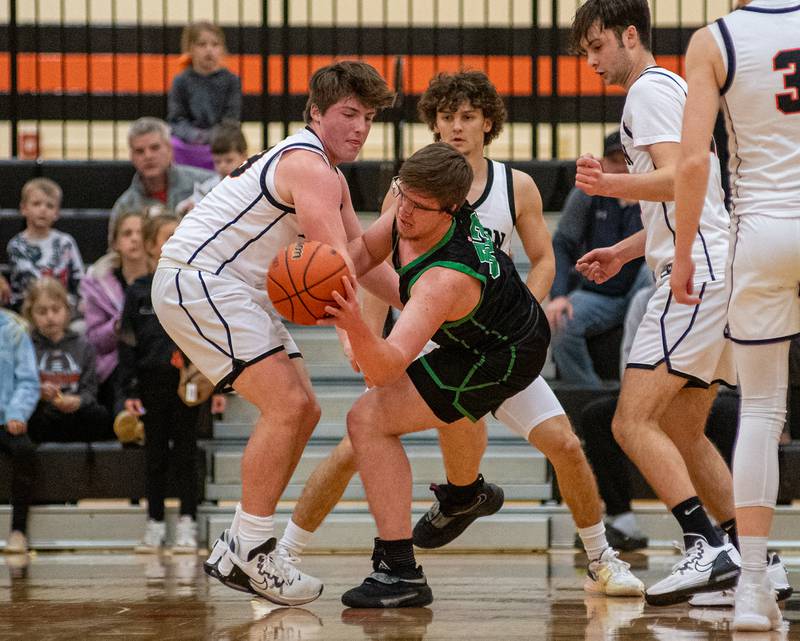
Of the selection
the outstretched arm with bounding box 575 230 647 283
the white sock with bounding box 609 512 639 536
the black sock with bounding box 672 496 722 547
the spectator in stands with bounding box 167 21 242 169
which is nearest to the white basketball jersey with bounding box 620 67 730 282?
the outstretched arm with bounding box 575 230 647 283

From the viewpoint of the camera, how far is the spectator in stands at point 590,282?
22.8 feet

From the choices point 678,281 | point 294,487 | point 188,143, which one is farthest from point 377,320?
point 188,143

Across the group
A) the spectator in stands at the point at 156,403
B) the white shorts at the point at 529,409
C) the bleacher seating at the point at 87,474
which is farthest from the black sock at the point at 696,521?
the bleacher seating at the point at 87,474

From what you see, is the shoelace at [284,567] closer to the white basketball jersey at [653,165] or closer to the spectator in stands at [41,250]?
the white basketball jersey at [653,165]

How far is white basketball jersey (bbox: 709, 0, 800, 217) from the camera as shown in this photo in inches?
138

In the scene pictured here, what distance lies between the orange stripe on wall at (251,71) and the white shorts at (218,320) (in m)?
6.28

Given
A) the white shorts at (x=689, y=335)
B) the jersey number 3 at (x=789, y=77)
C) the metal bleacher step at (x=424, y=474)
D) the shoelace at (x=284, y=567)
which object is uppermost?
the jersey number 3 at (x=789, y=77)

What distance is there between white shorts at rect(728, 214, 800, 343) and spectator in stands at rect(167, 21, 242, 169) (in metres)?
5.34

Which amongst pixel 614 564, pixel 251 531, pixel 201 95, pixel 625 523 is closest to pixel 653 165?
pixel 614 564

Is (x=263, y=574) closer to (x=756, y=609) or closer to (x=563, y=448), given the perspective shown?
(x=563, y=448)

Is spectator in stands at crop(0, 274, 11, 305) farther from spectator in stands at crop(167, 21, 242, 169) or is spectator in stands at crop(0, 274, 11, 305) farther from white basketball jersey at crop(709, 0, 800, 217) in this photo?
white basketball jersey at crop(709, 0, 800, 217)

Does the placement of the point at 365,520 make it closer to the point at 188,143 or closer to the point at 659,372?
the point at 659,372

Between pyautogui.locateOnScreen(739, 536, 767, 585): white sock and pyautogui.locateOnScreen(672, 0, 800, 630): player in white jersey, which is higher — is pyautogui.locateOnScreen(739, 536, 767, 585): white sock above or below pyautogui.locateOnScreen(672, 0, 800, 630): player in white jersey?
below

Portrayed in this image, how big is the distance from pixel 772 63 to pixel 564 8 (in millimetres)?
7480
